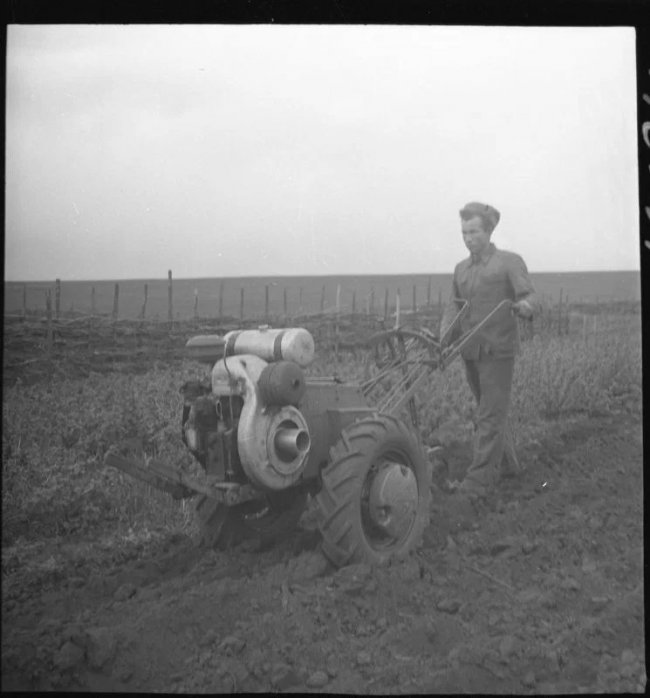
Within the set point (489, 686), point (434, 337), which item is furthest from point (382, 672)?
point (434, 337)

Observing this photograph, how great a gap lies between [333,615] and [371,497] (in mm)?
589

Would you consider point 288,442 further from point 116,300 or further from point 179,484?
point 116,300

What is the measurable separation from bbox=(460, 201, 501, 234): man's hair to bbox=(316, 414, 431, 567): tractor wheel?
3.68 ft

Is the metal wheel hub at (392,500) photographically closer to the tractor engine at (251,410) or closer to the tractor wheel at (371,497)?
the tractor wheel at (371,497)

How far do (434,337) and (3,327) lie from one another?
2297mm

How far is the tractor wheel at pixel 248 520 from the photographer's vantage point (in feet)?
12.6

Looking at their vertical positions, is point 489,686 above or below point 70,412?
below

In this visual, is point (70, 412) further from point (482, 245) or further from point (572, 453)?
point (572, 453)

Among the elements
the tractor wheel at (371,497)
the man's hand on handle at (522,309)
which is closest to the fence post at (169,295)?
the tractor wheel at (371,497)

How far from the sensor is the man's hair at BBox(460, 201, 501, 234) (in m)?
3.98

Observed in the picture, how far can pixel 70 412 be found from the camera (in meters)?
3.93

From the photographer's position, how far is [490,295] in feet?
13.5

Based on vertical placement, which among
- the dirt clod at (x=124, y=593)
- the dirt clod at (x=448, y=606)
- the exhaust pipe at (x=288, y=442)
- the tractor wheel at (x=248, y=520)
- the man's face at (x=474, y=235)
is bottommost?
the dirt clod at (x=448, y=606)

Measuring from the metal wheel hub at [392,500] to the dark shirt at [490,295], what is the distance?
2.64 ft
